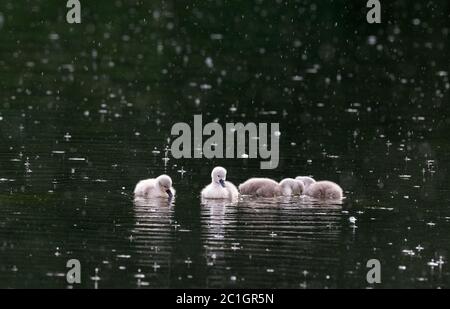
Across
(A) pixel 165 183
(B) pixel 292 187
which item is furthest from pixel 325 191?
(A) pixel 165 183

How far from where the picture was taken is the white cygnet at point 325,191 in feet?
51.9

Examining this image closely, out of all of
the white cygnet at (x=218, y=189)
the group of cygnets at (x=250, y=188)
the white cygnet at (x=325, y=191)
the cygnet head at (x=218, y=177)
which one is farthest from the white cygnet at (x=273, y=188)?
the cygnet head at (x=218, y=177)

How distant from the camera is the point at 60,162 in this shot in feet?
57.0

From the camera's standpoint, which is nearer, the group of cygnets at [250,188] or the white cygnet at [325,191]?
the group of cygnets at [250,188]

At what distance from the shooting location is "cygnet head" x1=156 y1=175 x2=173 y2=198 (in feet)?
51.2

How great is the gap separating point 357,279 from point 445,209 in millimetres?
3396

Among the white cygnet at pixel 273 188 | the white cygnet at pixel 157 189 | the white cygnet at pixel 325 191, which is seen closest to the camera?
the white cygnet at pixel 157 189

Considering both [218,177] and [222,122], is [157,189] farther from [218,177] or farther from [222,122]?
[222,122]

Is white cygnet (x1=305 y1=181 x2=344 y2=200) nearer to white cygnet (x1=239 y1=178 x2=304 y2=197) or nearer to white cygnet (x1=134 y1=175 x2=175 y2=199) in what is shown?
white cygnet (x1=239 y1=178 x2=304 y2=197)

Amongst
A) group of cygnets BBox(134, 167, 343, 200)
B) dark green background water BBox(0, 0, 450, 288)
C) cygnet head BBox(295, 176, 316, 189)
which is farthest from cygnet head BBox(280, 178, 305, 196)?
dark green background water BBox(0, 0, 450, 288)

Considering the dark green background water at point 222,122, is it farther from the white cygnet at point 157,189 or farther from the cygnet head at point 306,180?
the cygnet head at point 306,180

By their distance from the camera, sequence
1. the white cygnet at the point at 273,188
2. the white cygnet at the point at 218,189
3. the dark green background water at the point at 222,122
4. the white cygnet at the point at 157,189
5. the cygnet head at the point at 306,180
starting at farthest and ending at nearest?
the cygnet head at the point at 306,180
the white cygnet at the point at 273,188
the white cygnet at the point at 218,189
the white cygnet at the point at 157,189
the dark green background water at the point at 222,122

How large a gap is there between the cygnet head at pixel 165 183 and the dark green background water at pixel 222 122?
27 cm
